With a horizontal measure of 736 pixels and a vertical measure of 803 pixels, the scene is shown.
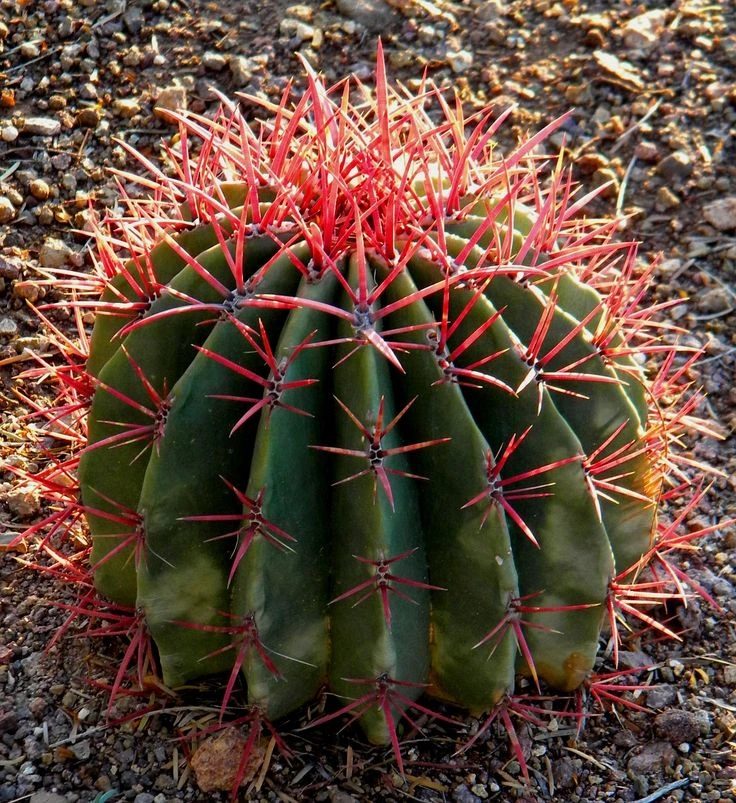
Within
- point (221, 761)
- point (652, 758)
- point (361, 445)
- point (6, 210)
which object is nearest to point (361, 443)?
Answer: point (361, 445)

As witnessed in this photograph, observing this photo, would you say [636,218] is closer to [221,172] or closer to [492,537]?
[221,172]

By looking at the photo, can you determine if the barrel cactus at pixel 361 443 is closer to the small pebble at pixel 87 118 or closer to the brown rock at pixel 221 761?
the brown rock at pixel 221 761

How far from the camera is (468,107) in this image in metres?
4.36

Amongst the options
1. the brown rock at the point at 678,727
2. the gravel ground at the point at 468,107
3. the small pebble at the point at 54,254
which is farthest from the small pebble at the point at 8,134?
the brown rock at the point at 678,727

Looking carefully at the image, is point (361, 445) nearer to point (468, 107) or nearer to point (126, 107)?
point (126, 107)

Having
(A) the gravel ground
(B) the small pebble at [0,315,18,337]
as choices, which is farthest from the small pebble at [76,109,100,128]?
(B) the small pebble at [0,315,18,337]

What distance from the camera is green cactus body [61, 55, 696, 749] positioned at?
2.23 meters

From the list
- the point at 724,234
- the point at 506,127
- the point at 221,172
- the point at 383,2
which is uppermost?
the point at 221,172

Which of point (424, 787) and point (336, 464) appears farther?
point (424, 787)

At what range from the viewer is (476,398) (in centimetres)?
236

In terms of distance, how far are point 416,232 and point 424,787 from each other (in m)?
1.30

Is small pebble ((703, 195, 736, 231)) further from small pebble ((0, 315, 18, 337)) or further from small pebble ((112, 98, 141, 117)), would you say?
small pebble ((0, 315, 18, 337))

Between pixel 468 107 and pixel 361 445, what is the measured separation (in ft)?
8.38

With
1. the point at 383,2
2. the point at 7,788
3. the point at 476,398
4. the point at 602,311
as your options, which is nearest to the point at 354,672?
the point at 476,398
